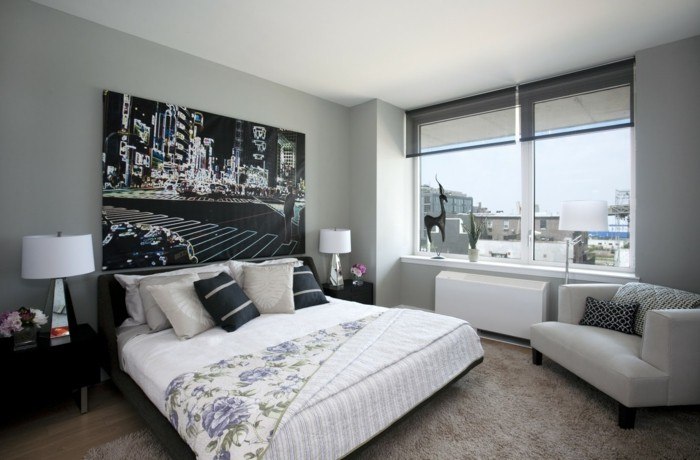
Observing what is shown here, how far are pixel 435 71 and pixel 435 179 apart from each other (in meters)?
1.56

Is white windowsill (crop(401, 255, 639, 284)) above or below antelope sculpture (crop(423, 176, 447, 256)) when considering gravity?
below

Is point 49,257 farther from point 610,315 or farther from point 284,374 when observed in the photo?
point 610,315

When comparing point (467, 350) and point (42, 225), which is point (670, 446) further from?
point (42, 225)

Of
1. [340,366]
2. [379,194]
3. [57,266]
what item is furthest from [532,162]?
[57,266]

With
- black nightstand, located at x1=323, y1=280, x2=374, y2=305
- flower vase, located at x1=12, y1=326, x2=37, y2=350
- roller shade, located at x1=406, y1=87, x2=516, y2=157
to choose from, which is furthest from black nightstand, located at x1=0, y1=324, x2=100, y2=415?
roller shade, located at x1=406, y1=87, x2=516, y2=157

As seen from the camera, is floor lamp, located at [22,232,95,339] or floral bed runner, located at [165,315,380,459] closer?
floral bed runner, located at [165,315,380,459]

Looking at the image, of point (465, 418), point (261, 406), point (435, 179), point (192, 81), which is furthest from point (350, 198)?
point (261, 406)

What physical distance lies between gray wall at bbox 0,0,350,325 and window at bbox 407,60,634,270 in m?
3.01

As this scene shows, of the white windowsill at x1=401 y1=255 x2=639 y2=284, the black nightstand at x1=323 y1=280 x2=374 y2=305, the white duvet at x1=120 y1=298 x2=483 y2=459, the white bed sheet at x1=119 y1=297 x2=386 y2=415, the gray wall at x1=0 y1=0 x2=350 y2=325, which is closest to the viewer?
the white duvet at x1=120 y1=298 x2=483 y2=459

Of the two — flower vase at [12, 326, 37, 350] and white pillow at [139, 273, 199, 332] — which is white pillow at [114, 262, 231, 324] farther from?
flower vase at [12, 326, 37, 350]

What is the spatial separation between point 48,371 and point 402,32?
3407 millimetres

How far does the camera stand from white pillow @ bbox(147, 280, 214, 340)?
2.36 metres

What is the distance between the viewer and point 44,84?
2428 mm

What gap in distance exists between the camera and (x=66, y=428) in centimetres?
216
